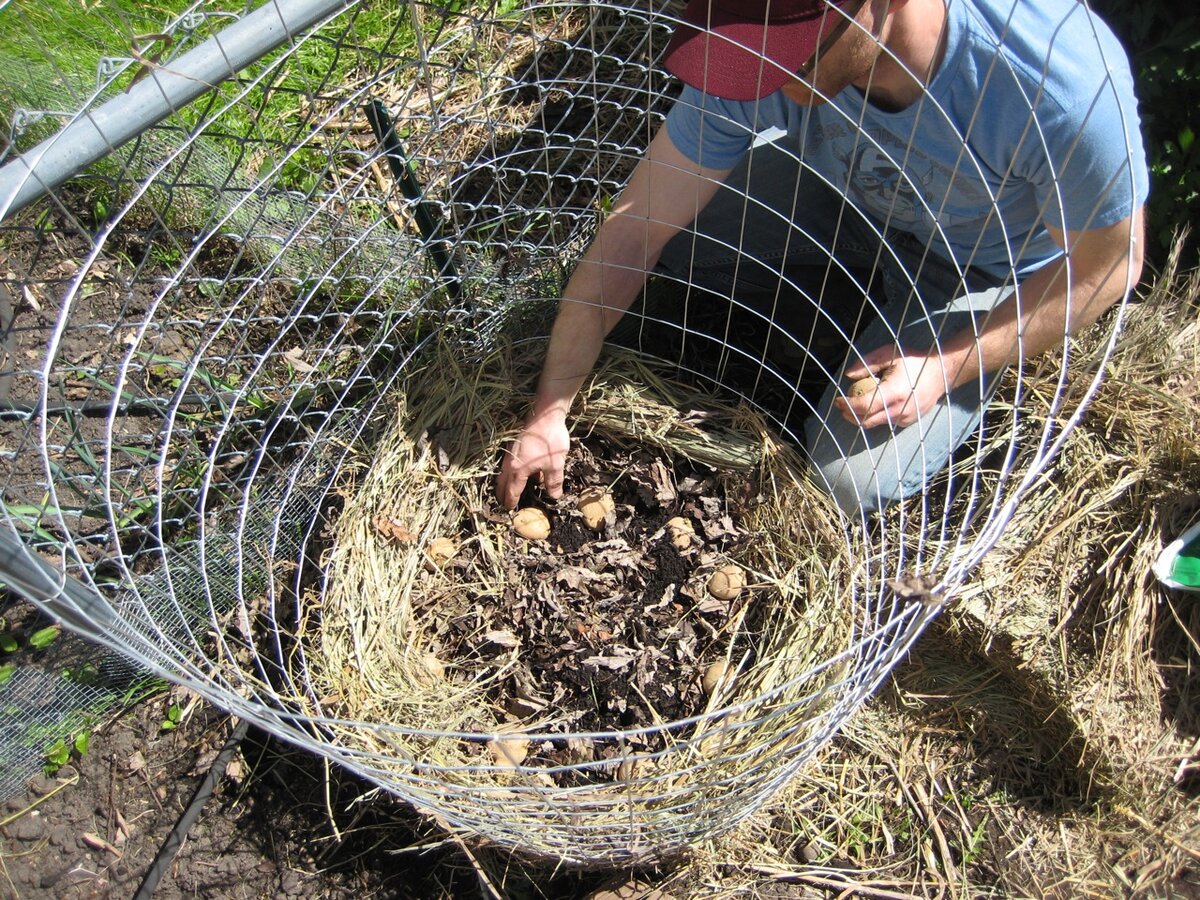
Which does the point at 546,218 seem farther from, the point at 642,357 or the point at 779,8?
the point at 779,8

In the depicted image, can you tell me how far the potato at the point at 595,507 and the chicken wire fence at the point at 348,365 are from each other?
165 mm

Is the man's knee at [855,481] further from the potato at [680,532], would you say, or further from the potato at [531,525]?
the potato at [531,525]

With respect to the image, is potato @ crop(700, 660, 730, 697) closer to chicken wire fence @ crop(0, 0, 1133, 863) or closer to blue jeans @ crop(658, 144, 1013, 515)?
chicken wire fence @ crop(0, 0, 1133, 863)

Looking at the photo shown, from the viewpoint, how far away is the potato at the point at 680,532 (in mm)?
1882

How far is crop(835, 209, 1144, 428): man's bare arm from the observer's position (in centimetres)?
142

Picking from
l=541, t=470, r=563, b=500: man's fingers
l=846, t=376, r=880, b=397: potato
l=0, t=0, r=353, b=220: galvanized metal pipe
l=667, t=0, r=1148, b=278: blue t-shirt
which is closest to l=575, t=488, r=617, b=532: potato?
l=541, t=470, r=563, b=500: man's fingers

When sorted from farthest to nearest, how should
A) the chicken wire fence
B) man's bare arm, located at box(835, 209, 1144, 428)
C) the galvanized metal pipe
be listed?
the chicken wire fence → man's bare arm, located at box(835, 209, 1144, 428) → the galvanized metal pipe

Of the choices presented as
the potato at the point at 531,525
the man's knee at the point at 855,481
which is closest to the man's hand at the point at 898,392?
the man's knee at the point at 855,481

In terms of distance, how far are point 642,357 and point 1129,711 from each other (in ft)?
3.68

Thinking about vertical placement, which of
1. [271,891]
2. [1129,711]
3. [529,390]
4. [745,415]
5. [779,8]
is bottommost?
[1129,711]

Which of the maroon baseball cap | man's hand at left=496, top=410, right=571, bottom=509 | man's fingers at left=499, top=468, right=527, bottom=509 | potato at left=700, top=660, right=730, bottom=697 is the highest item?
the maroon baseball cap

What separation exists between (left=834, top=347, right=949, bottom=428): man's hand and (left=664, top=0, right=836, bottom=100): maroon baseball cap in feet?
1.76

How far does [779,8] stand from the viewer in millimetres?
1178

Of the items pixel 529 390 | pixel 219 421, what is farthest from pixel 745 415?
pixel 219 421
